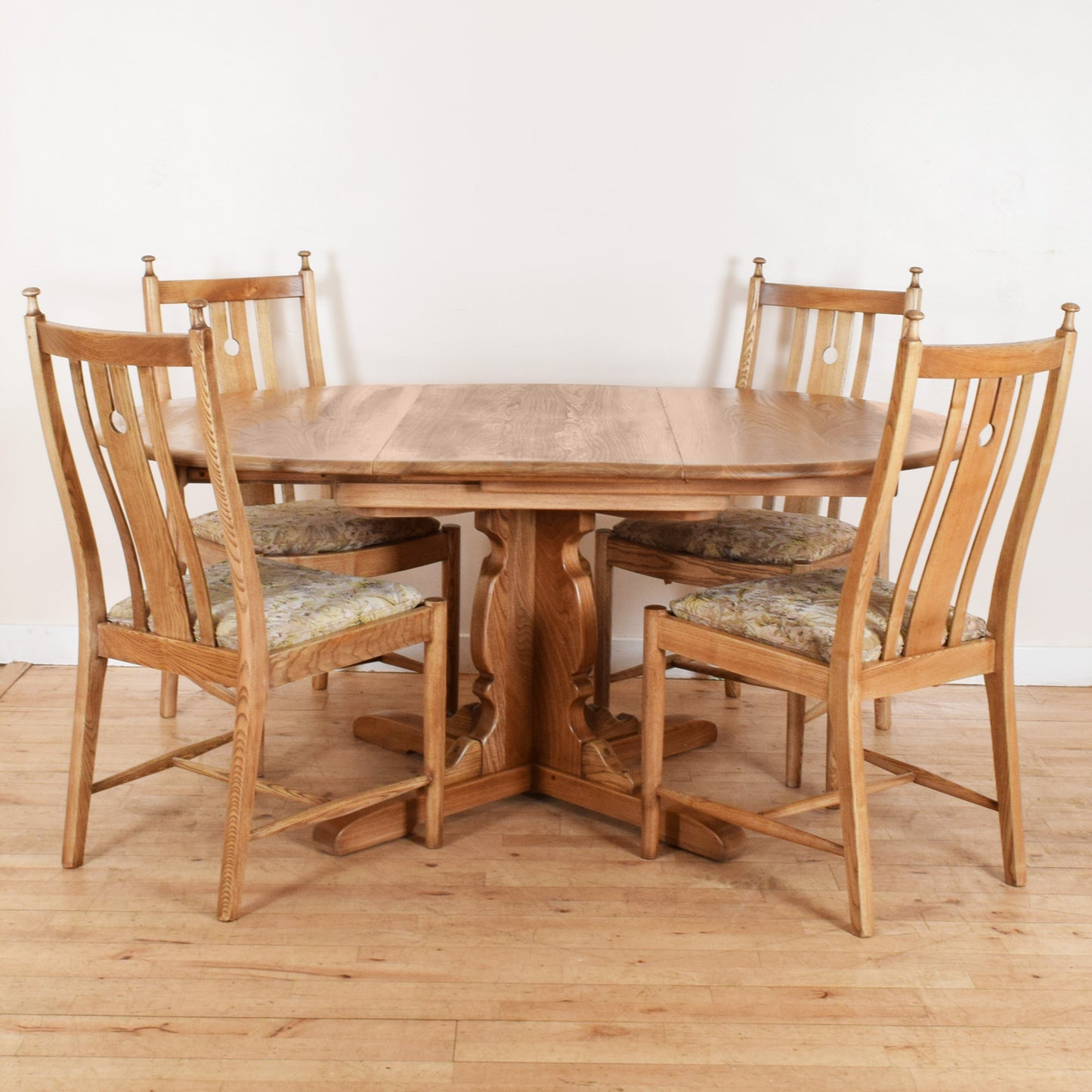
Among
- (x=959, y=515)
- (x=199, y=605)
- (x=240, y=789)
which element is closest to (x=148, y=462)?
(x=199, y=605)

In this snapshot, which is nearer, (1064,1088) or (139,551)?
(1064,1088)

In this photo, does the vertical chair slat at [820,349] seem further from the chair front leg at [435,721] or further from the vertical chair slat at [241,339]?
the vertical chair slat at [241,339]

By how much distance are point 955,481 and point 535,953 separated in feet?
3.22

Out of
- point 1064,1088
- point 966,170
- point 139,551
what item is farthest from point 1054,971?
point 966,170

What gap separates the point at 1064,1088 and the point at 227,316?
7.55ft

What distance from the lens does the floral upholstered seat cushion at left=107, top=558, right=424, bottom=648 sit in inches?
82.8

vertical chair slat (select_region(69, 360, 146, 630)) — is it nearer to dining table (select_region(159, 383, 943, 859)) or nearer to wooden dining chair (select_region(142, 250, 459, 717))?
dining table (select_region(159, 383, 943, 859))

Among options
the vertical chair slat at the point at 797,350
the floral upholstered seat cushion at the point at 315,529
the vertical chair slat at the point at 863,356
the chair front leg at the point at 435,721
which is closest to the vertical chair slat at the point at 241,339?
the floral upholstered seat cushion at the point at 315,529

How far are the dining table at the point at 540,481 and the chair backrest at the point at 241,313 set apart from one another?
241 mm

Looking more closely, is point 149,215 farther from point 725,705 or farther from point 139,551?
point 725,705

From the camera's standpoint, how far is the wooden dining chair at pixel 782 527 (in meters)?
2.65

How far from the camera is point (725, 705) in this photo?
3.21 meters

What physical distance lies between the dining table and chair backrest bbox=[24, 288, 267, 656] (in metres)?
0.10

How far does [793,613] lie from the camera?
2129 mm
